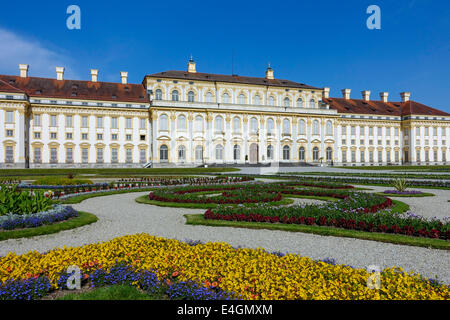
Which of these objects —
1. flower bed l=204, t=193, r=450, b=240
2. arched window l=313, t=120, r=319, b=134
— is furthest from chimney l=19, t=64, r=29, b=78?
flower bed l=204, t=193, r=450, b=240

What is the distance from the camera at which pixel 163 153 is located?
43.5 metres

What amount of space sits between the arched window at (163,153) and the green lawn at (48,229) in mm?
34937

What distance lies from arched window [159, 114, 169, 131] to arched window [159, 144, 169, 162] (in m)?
2.40

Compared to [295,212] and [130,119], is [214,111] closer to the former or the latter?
[130,119]

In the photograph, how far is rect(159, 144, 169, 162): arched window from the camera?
43.2 meters

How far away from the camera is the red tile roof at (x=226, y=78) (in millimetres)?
46125

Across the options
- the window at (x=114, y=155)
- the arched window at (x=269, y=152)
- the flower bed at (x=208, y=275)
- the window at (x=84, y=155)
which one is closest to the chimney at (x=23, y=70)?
the window at (x=84, y=155)

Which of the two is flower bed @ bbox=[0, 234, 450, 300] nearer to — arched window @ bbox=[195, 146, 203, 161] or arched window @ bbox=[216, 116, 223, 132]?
arched window @ bbox=[195, 146, 203, 161]

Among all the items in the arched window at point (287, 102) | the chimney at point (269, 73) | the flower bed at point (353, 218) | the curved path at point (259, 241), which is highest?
the chimney at point (269, 73)

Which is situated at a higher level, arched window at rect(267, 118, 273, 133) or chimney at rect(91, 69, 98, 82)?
chimney at rect(91, 69, 98, 82)

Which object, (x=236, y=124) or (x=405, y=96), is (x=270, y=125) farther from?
(x=405, y=96)

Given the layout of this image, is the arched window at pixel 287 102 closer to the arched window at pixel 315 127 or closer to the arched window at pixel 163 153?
the arched window at pixel 315 127

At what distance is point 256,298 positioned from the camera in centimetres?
338

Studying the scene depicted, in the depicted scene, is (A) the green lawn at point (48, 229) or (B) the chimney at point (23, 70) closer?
(A) the green lawn at point (48, 229)
